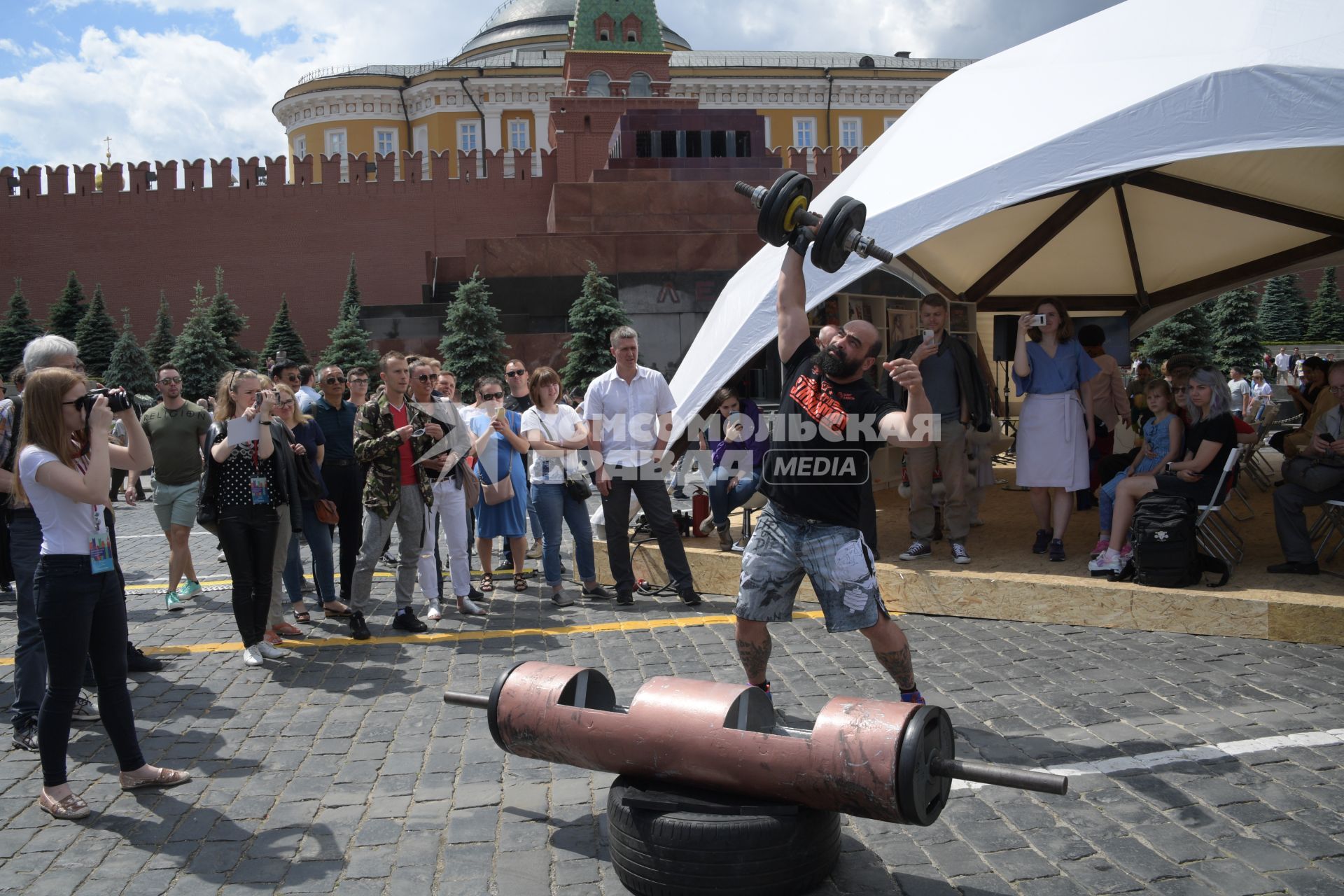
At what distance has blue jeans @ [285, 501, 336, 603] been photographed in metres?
7.85

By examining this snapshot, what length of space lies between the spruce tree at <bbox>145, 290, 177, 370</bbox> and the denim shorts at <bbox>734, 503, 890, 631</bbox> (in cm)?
3674

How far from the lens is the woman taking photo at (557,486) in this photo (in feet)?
26.5

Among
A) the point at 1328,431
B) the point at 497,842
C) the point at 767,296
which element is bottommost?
the point at 497,842

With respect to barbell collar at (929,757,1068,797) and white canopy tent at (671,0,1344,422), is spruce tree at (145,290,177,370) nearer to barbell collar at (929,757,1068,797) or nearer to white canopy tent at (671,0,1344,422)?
white canopy tent at (671,0,1344,422)

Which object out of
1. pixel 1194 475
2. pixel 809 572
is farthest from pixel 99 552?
pixel 1194 475

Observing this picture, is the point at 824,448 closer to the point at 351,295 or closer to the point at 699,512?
the point at 699,512

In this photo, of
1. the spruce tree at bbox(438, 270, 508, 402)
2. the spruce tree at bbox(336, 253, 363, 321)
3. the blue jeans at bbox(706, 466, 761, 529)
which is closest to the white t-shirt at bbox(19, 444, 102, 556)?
the blue jeans at bbox(706, 466, 761, 529)

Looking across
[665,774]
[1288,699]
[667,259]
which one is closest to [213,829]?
[665,774]

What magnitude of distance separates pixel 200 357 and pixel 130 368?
11.1 ft

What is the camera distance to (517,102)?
55.1m

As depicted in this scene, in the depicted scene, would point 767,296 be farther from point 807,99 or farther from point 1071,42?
point 807,99

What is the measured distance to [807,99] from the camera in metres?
56.9

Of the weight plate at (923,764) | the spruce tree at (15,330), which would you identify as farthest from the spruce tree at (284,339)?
the weight plate at (923,764)

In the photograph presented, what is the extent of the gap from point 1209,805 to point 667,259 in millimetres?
26794
